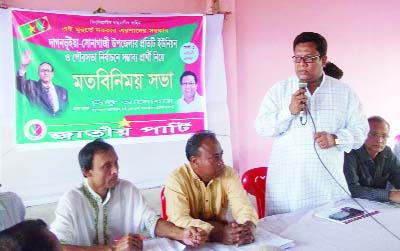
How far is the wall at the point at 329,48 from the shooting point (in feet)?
14.8

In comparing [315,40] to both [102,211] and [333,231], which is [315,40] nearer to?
[333,231]

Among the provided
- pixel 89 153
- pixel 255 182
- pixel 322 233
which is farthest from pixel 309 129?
pixel 89 153

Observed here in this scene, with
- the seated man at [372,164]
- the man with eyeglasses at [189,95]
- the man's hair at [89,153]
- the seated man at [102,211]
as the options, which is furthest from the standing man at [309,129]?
the man with eyeglasses at [189,95]

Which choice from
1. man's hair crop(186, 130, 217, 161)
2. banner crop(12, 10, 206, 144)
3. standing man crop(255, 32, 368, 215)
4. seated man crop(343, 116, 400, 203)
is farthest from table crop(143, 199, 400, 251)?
banner crop(12, 10, 206, 144)

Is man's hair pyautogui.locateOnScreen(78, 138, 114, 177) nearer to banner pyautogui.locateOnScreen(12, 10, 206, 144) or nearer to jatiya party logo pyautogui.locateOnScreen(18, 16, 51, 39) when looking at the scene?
banner pyautogui.locateOnScreen(12, 10, 206, 144)

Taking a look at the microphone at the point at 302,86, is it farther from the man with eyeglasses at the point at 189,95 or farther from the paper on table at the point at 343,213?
the man with eyeglasses at the point at 189,95

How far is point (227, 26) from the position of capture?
430 centimetres

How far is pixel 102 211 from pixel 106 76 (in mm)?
2137

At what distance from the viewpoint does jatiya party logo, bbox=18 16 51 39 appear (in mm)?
3560

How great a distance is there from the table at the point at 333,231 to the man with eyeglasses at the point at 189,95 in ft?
7.22

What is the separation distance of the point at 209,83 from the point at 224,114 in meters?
0.35

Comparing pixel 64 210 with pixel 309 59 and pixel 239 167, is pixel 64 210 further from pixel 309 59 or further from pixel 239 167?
pixel 239 167

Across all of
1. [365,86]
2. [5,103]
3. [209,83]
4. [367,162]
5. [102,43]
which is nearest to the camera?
[367,162]

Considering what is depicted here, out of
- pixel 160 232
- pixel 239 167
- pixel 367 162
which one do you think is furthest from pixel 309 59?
pixel 239 167
